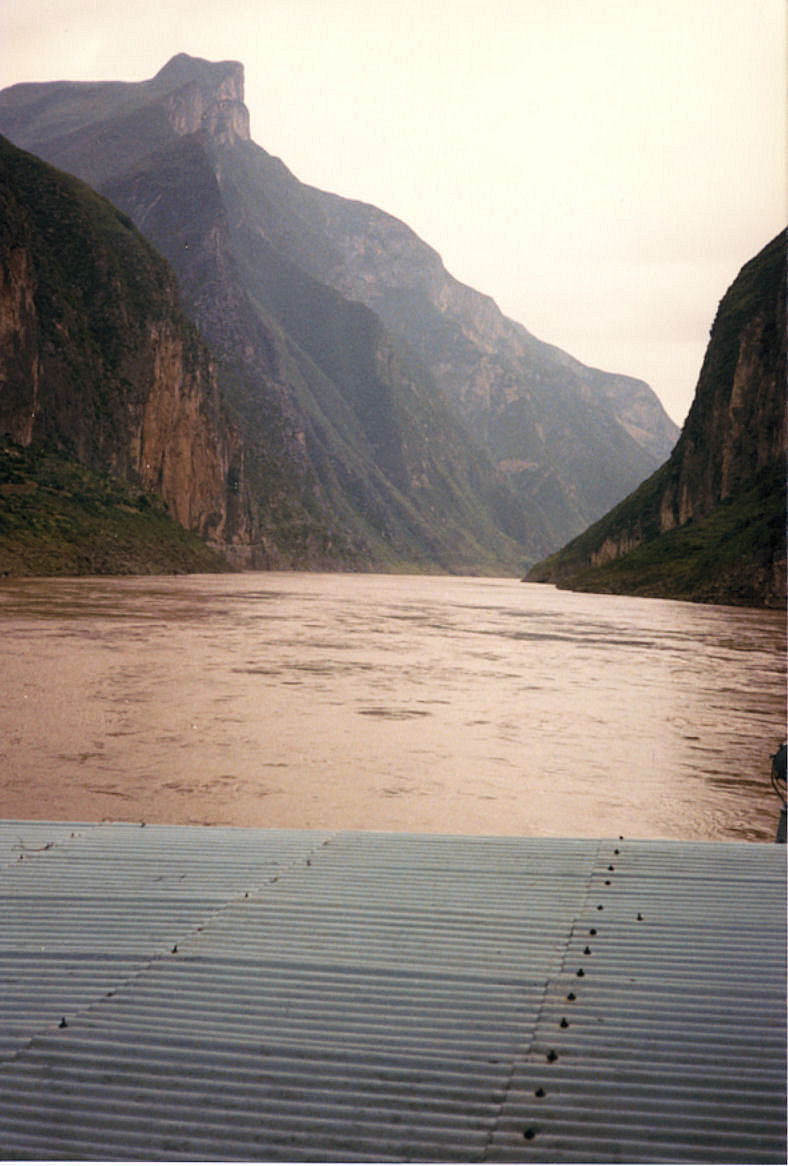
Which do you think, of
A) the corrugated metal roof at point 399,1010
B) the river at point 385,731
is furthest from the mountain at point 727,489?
the corrugated metal roof at point 399,1010

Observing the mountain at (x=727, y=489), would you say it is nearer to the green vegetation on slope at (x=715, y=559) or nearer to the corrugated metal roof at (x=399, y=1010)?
the green vegetation on slope at (x=715, y=559)

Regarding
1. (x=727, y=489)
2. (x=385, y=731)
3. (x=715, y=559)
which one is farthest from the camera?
(x=727, y=489)

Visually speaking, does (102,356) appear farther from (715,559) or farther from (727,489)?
(715,559)

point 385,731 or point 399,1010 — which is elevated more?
point 399,1010

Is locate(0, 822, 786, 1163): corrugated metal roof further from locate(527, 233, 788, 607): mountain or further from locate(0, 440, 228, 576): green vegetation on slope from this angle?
locate(0, 440, 228, 576): green vegetation on slope

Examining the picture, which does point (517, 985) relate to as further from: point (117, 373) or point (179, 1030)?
point (117, 373)

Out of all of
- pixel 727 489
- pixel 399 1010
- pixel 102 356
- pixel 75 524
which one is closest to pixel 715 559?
pixel 727 489
